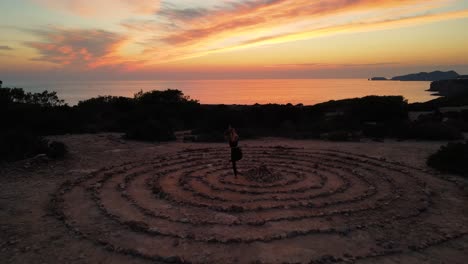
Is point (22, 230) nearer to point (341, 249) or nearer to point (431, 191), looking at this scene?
point (341, 249)

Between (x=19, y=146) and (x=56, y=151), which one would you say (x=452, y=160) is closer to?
(x=56, y=151)

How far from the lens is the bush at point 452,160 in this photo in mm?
10508

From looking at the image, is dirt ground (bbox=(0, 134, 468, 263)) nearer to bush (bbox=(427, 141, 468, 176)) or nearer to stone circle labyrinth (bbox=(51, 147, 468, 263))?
stone circle labyrinth (bbox=(51, 147, 468, 263))

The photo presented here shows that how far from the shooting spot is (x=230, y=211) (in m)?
7.65

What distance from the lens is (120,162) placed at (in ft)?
41.5

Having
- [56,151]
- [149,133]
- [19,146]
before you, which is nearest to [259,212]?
[56,151]

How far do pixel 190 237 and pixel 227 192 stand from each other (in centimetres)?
312

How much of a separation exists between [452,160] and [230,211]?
7.63 meters

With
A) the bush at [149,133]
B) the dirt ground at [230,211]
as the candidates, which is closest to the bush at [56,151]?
the dirt ground at [230,211]

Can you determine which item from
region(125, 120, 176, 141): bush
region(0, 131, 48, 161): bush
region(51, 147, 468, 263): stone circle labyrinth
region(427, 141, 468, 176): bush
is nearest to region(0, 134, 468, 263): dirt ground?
region(51, 147, 468, 263): stone circle labyrinth

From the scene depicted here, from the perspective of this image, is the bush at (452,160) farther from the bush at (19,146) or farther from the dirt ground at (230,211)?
the bush at (19,146)

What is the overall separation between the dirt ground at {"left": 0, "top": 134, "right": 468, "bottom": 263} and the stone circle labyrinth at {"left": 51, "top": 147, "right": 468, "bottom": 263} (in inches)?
1.1

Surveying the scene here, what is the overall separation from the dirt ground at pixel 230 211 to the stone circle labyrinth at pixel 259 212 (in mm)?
27

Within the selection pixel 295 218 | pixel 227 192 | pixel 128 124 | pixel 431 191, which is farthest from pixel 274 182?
pixel 128 124
